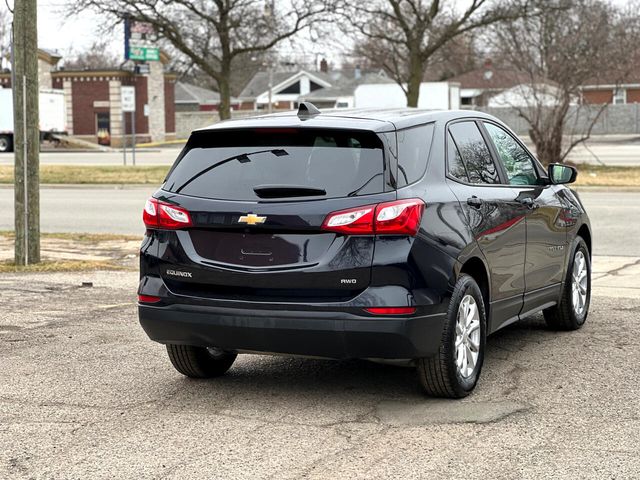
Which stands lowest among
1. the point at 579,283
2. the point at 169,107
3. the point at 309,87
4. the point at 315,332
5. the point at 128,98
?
the point at 579,283

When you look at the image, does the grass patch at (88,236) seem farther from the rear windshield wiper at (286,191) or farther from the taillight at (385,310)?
the taillight at (385,310)

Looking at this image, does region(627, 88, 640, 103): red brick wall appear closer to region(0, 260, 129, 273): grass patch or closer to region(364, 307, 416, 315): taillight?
region(0, 260, 129, 273): grass patch

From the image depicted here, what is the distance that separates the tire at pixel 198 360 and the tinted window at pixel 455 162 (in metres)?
1.83

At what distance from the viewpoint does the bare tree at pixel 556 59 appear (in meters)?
28.3

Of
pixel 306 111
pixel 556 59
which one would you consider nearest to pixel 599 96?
pixel 556 59

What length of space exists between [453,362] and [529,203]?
1781mm

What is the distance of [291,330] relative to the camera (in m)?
5.54

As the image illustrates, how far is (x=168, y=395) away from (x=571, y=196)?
3683 millimetres

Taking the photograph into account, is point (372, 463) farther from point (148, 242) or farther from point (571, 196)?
point (571, 196)

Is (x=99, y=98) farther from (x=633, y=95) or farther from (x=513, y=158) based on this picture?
(x=513, y=158)

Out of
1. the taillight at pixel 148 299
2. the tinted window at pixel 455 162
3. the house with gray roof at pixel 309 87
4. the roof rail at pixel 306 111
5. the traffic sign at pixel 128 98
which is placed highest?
the house with gray roof at pixel 309 87

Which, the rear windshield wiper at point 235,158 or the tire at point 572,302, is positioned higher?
the rear windshield wiper at point 235,158

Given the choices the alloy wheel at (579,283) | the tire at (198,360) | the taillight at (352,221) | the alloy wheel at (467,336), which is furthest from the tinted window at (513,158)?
the tire at (198,360)

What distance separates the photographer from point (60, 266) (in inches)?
463
